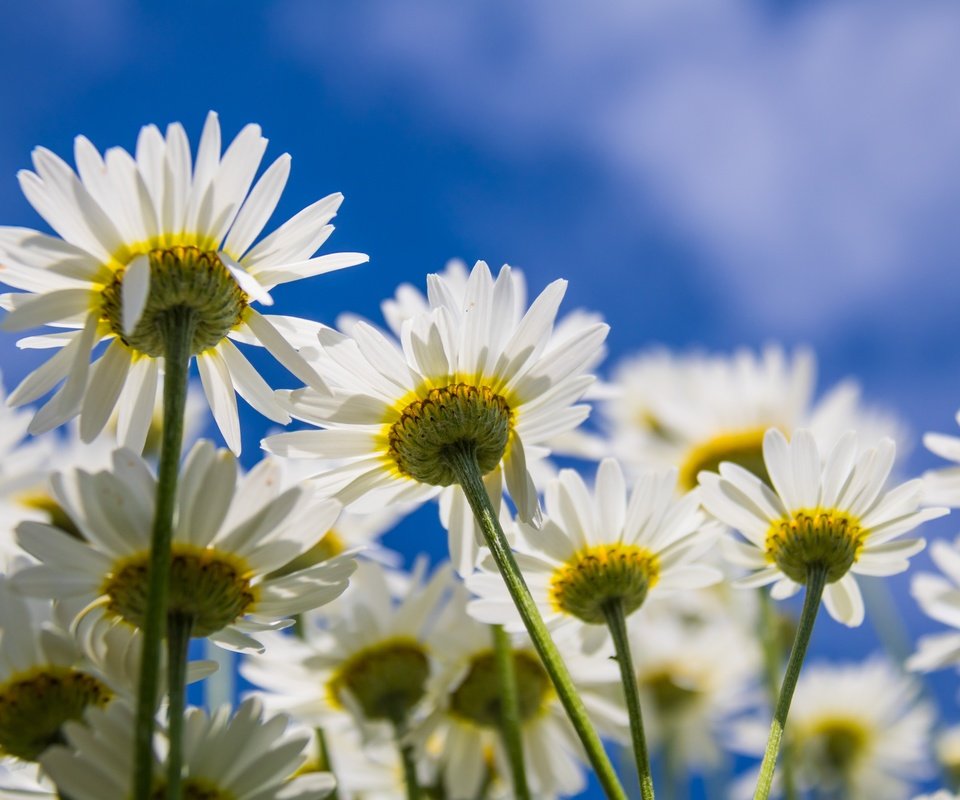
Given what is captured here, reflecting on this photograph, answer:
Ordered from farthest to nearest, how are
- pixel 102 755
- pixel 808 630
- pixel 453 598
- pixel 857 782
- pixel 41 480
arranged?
pixel 857 782
pixel 41 480
pixel 453 598
pixel 808 630
pixel 102 755

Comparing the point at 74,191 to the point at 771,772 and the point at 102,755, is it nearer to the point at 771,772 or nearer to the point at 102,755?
the point at 102,755

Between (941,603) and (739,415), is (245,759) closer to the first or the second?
(941,603)

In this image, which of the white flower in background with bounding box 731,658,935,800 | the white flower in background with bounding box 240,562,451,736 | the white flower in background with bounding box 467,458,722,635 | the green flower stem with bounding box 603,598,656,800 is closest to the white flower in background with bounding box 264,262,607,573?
the white flower in background with bounding box 467,458,722,635

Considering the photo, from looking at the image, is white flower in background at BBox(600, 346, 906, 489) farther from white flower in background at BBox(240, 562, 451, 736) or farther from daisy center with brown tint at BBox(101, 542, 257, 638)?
daisy center with brown tint at BBox(101, 542, 257, 638)

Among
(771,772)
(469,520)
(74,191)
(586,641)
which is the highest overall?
(74,191)

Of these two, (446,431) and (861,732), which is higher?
(861,732)

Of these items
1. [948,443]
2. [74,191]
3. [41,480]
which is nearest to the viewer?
[74,191]

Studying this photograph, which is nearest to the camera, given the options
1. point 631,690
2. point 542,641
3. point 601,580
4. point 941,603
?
point 542,641

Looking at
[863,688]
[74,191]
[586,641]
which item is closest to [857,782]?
[863,688]

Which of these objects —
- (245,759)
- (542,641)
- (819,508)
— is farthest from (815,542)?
(245,759)
